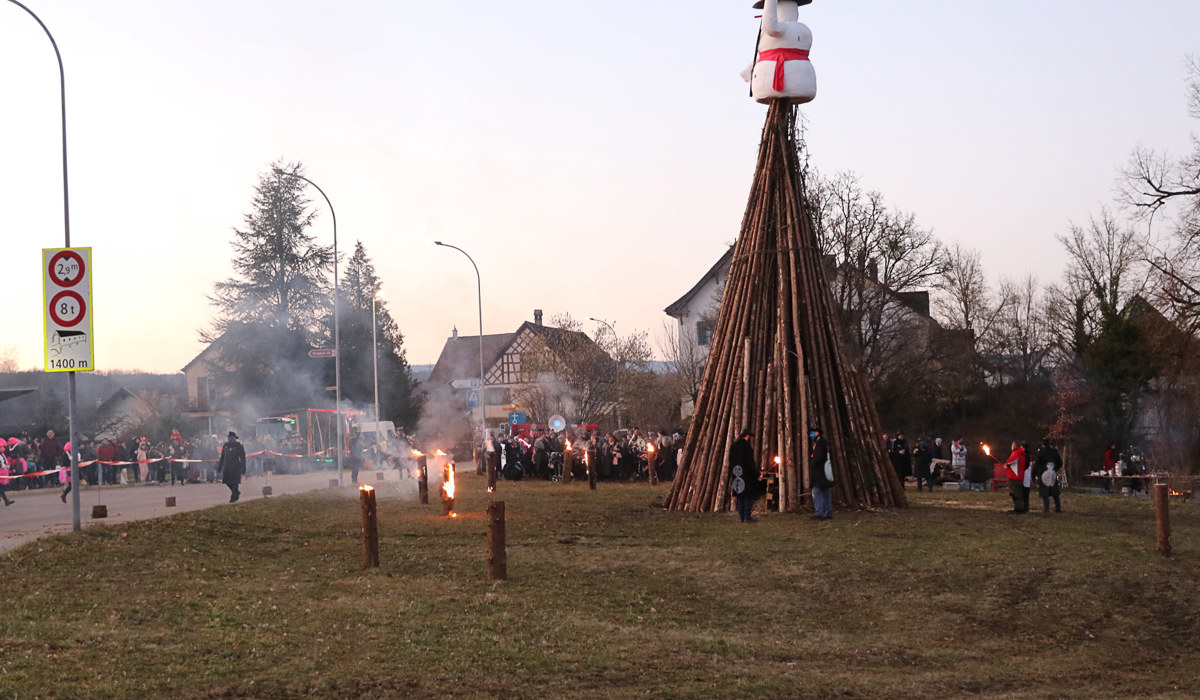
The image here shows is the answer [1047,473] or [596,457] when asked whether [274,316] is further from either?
[1047,473]

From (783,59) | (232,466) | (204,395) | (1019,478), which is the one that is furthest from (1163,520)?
(204,395)

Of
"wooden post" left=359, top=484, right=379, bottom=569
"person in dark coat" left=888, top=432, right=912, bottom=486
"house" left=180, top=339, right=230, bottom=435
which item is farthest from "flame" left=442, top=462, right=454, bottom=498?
"house" left=180, top=339, right=230, bottom=435

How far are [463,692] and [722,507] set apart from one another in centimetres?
A: 1304

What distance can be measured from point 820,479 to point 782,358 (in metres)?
2.54

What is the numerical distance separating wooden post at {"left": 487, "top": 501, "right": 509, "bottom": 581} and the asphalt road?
6496 mm

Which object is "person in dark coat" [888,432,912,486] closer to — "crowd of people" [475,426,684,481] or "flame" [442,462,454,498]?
"crowd of people" [475,426,684,481]

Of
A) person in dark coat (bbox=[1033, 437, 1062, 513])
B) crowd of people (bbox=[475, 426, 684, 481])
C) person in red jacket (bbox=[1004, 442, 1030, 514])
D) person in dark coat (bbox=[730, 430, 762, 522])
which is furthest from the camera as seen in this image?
crowd of people (bbox=[475, 426, 684, 481])

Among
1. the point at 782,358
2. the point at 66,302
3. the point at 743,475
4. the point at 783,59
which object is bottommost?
the point at 743,475

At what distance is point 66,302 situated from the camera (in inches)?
634

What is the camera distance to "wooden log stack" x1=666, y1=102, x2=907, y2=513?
2058cm

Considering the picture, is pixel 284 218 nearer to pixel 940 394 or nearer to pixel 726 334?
pixel 940 394

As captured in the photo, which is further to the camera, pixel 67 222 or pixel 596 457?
pixel 596 457

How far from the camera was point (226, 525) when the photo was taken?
61.5ft

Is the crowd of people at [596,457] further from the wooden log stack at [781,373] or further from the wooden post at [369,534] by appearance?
the wooden post at [369,534]
